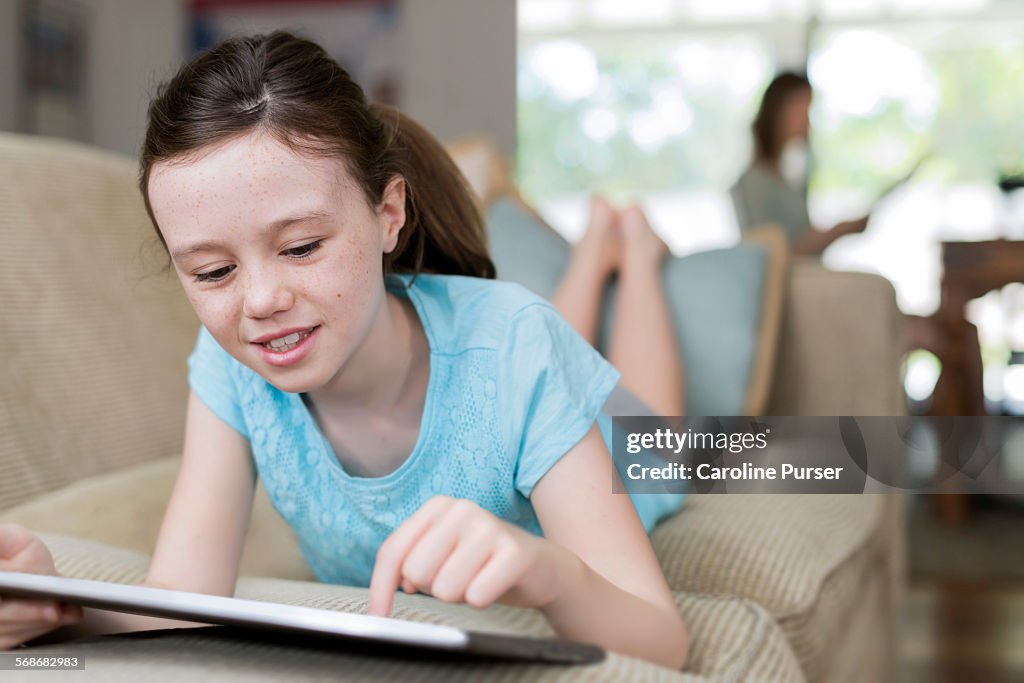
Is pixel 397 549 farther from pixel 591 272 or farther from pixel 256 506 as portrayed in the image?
pixel 591 272

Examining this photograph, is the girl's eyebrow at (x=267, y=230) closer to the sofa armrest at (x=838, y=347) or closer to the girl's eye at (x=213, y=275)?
the girl's eye at (x=213, y=275)

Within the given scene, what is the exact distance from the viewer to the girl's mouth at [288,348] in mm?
696

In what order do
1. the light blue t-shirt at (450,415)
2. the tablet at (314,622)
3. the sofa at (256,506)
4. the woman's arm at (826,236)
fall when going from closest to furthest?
the tablet at (314,622)
the sofa at (256,506)
the light blue t-shirt at (450,415)
the woman's arm at (826,236)

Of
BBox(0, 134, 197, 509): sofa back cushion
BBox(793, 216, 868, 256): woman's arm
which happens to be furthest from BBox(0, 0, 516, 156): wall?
BBox(0, 134, 197, 509): sofa back cushion

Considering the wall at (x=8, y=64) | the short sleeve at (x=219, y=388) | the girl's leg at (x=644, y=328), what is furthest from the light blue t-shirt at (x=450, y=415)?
the wall at (x=8, y=64)

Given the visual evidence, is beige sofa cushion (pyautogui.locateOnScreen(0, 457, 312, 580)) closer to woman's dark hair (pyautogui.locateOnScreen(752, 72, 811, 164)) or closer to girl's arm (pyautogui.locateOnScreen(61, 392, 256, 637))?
girl's arm (pyautogui.locateOnScreen(61, 392, 256, 637))

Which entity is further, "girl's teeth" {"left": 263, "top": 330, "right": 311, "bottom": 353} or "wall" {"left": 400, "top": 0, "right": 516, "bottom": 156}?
"wall" {"left": 400, "top": 0, "right": 516, "bottom": 156}

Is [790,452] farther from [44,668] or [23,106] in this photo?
[23,106]

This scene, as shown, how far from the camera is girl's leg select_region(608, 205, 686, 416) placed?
145 centimetres

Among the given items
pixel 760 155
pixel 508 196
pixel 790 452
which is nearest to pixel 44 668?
pixel 790 452

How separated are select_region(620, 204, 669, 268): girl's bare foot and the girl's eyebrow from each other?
99 cm

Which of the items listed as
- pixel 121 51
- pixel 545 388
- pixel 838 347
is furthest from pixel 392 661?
pixel 121 51

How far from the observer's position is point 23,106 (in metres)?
3.99

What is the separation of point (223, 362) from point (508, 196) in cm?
102
